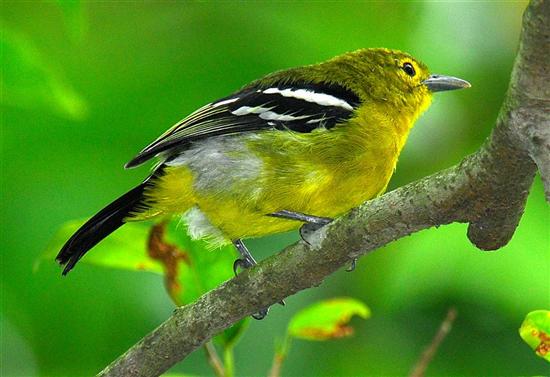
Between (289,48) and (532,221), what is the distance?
1.67 meters

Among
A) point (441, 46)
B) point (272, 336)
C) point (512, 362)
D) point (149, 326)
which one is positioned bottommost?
point (512, 362)

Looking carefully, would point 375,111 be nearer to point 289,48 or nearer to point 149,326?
point 289,48

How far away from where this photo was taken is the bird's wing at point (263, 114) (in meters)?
4.26

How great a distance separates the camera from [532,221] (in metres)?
4.01

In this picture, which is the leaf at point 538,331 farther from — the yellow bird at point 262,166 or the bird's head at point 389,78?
the bird's head at point 389,78

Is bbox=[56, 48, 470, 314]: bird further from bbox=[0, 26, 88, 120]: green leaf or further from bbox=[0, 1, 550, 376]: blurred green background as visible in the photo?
bbox=[0, 26, 88, 120]: green leaf

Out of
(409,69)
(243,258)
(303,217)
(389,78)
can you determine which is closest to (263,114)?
(303,217)

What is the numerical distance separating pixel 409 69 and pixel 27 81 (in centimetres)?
224

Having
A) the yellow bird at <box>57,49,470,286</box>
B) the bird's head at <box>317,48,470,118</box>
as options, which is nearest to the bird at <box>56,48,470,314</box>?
the yellow bird at <box>57,49,470,286</box>

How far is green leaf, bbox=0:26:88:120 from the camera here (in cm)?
320

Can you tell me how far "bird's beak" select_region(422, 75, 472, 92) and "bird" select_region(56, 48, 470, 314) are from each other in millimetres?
377

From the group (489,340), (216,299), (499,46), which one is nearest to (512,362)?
(489,340)

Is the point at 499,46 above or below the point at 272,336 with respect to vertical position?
above

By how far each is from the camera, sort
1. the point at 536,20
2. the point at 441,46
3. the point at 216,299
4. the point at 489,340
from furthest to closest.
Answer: the point at 489,340 → the point at 441,46 → the point at 216,299 → the point at 536,20
